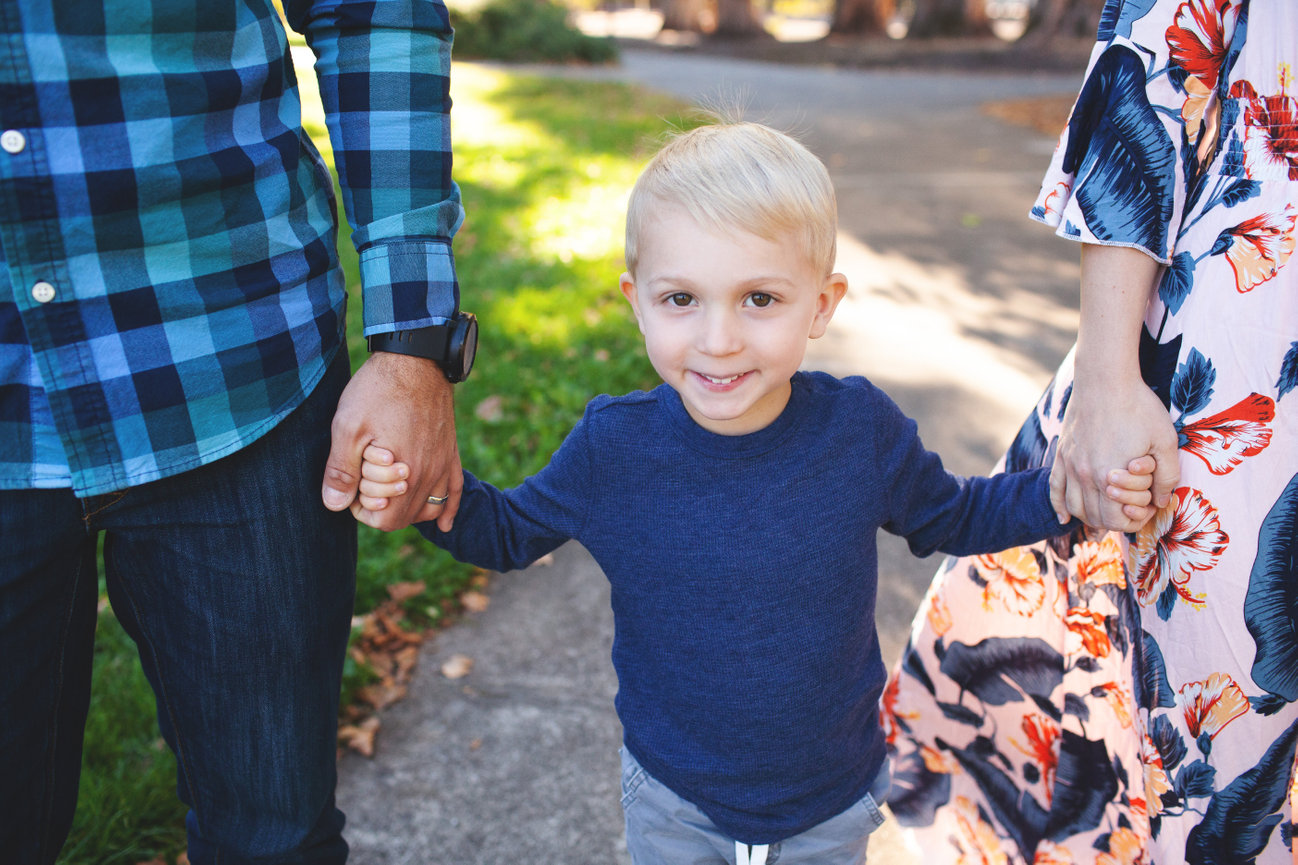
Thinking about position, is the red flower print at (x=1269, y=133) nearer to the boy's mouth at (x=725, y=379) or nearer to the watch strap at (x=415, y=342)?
the boy's mouth at (x=725, y=379)

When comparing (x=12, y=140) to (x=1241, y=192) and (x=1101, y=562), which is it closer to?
(x=1241, y=192)

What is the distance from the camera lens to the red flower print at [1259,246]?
132cm

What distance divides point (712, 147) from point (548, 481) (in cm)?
58

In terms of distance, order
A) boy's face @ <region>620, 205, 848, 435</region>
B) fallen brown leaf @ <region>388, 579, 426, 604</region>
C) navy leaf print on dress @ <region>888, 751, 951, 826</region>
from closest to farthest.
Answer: boy's face @ <region>620, 205, 848, 435</region>
navy leaf print on dress @ <region>888, 751, 951, 826</region>
fallen brown leaf @ <region>388, 579, 426, 604</region>

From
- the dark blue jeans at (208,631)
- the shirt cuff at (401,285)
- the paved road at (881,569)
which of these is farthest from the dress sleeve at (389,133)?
the paved road at (881,569)

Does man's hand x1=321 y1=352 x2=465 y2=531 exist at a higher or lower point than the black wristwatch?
lower

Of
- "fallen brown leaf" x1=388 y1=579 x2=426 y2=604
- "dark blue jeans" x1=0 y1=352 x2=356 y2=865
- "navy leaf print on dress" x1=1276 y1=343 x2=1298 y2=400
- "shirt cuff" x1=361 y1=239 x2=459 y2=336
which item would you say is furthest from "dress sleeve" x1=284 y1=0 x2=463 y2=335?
"fallen brown leaf" x1=388 y1=579 x2=426 y2=604

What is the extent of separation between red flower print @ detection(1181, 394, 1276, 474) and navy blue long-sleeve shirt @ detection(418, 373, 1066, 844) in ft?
0.88

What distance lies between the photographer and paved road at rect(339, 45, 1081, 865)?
233cm

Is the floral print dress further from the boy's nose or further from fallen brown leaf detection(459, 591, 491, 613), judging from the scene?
fallen brown leaf detection(459, 591, 491, 613)

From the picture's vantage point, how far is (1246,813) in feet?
4.77

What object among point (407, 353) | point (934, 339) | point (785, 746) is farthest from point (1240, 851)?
point (934, 339)

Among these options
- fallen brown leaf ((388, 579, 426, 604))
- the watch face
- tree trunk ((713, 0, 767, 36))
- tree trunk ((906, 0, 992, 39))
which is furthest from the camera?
tree trunk ((713, 0, 767, 36))

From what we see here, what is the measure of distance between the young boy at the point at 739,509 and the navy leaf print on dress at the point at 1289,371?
219mm
